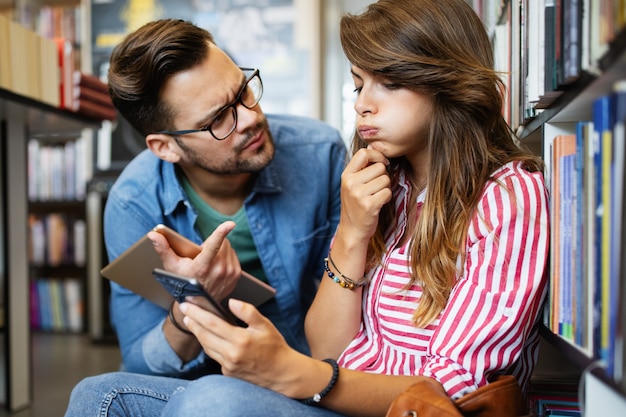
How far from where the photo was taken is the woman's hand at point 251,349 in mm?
795

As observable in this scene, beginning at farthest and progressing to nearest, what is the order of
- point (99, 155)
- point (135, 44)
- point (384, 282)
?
point (99, 155) → point (135, 44) → point (384, 282)

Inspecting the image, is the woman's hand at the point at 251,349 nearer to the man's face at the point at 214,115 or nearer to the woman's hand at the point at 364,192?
the woman's hand at the point at 364,192

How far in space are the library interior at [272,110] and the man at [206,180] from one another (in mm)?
293

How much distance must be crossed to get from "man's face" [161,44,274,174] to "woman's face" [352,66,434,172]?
41 centimetres

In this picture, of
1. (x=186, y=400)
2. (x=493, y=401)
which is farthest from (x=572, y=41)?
(x=186, y=400)

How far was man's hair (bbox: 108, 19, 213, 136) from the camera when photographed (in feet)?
4.10

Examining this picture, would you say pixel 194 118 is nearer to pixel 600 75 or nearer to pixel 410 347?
pixel 410 347

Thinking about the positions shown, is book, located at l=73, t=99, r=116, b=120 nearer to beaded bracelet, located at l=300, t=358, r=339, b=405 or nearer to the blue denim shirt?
the blue denim shirt

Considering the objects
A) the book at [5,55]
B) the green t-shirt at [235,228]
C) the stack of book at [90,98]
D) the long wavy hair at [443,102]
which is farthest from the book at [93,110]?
the long wavy hair at [443,102]

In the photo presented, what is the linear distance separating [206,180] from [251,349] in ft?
2.26

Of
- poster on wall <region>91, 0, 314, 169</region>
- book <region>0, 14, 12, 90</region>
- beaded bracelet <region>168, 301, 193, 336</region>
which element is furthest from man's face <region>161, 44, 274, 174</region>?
poster on wall <region>91, 0, 314, 169</region>

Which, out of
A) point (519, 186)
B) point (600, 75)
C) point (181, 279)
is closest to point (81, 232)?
point (181, 279)

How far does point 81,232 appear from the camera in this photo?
323 centimetres

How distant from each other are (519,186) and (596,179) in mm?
215
